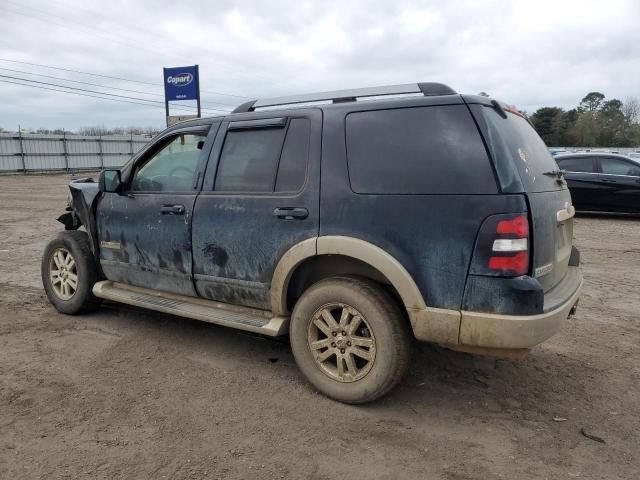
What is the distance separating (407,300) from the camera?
293 centimetres

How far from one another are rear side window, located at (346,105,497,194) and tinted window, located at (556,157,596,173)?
10160 mm

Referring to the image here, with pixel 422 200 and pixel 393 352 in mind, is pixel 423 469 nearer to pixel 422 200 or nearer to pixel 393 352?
pixel 393 352

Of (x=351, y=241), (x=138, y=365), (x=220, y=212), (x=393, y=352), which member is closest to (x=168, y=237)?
(x=220, y=212)

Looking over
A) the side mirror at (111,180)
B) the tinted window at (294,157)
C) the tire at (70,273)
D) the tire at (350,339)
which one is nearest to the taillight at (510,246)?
the tire at (350,339)

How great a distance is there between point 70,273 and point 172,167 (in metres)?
1.64

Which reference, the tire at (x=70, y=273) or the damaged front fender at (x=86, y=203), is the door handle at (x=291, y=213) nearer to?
the damaged front fender at (x=86, y=203)

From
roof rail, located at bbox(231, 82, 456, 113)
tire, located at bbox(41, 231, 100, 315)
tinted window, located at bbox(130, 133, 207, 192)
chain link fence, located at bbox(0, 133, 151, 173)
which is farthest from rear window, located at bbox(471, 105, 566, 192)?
chain link fence, located at bbox(0, 133, 151, 173)

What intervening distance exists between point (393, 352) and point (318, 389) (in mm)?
660

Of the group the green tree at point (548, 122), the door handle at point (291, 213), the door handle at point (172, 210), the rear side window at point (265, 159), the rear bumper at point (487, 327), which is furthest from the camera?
the green tree at point (548, 122)

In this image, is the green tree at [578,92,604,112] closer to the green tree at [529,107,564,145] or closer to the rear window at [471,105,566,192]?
the green tree at [529,107,564,145]

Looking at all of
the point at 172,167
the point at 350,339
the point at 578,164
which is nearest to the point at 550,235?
the point at 350,339

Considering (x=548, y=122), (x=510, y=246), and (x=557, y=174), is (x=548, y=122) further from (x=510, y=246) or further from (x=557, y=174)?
(x=510, y=246)

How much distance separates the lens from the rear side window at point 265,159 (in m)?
3.42

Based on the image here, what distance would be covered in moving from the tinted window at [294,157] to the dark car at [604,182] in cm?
965
